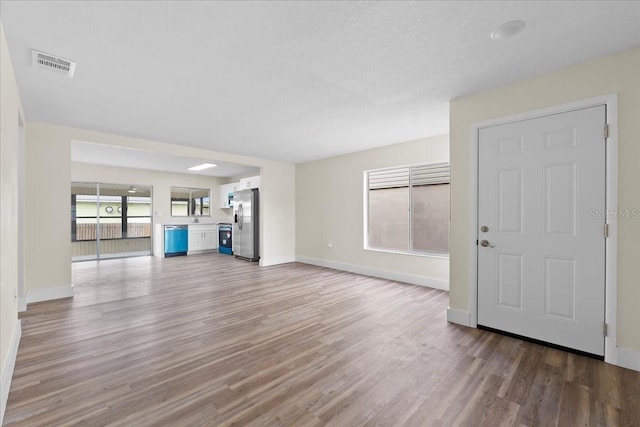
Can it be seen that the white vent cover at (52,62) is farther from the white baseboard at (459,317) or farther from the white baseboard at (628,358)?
the white baseboard at (628,358)

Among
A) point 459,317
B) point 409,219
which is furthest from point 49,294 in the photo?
point 409,219

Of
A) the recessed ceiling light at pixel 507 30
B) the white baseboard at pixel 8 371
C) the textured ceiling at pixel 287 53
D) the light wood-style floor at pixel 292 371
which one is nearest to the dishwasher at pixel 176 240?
the light wood-style floor at pixel 292 371

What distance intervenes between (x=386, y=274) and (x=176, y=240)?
620 cm

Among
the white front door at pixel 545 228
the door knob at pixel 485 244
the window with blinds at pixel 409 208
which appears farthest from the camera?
the window with blinds at pixel 409 208

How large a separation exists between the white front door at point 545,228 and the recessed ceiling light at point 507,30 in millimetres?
1042

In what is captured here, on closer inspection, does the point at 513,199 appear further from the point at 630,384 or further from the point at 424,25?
the point at 424,25

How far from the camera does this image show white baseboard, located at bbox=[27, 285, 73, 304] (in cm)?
381

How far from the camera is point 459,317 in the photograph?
3.10m

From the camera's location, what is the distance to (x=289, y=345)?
2582 millimetres

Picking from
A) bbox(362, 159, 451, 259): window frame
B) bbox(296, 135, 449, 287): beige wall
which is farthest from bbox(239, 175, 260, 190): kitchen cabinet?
bbox(362, 159, 451, 259): window frame

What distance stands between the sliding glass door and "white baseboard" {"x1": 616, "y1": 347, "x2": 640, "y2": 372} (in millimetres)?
9830

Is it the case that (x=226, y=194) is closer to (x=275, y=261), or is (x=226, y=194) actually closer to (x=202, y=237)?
(x=202, y=237)

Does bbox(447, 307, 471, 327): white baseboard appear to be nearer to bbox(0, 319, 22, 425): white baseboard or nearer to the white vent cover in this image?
bbox(0, 319, 22, 425): white baseboard

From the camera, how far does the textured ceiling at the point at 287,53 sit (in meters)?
1.78
